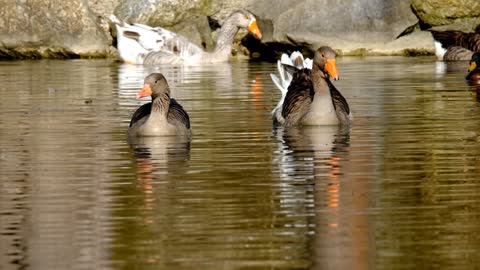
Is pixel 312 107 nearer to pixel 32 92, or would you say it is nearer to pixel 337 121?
pixel 337 121

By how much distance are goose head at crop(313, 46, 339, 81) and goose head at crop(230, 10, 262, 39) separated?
14.5 meters

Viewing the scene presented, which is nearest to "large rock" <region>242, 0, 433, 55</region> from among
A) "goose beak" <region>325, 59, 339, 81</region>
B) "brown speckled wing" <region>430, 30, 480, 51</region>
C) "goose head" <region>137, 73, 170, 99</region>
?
"brown speckled wing" <region>430, 30, 480, 51</region>

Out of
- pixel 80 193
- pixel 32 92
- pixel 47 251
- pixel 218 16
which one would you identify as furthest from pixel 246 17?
pixel 47 251

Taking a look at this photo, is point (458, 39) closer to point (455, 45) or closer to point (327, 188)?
point (455, 45)

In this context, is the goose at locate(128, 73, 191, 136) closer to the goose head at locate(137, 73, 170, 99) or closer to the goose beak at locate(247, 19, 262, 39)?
the goose head at locate(137, 73, 170, 99)

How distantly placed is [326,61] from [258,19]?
16.8 meters

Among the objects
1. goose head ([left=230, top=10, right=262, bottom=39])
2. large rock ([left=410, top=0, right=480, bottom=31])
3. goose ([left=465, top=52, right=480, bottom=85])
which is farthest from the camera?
large rock ([left=410, top=0, right=480, bottom=31])

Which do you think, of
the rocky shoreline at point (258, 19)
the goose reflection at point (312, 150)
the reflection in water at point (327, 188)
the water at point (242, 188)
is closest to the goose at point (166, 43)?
the rocky shoreline at point (258, 19)

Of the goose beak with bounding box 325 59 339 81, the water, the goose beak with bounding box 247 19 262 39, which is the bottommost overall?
the water

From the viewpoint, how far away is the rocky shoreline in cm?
3250

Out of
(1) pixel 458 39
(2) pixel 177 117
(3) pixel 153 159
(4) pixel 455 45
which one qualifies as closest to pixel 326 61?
(2) pixel 177 117

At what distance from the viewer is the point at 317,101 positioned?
16844mm

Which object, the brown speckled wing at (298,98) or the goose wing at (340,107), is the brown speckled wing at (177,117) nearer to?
the brown speckled wing at (298,98)

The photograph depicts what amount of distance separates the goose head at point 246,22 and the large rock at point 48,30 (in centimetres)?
381
